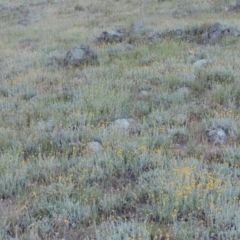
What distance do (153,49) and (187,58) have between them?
159 centimetres

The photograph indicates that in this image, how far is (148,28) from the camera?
12883 millimetres

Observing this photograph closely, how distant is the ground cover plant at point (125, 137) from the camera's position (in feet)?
13.2

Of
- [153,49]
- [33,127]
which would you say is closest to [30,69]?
[153,49]

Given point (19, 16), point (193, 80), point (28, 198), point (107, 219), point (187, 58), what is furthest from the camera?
point (19, 16)

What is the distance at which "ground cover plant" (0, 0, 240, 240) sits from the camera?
4.01 meters

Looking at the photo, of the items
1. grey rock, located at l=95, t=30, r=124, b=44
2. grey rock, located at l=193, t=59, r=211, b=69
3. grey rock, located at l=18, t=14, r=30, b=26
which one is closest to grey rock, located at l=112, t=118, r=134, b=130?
grey rock, located at l=193, t=59, r=211, b=69

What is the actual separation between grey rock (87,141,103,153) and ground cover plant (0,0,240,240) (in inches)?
1.3

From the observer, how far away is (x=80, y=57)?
10.2 m

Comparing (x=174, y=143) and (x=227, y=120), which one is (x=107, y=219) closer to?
(x=174, y=143)

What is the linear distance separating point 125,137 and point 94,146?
1.45 feet

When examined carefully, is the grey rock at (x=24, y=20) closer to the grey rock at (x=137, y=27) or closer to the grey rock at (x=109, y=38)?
the grey rock at (x=137, y=27)

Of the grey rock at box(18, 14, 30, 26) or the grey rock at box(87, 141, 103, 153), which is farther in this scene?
the grey rock at box(18, 14, 30, 26)

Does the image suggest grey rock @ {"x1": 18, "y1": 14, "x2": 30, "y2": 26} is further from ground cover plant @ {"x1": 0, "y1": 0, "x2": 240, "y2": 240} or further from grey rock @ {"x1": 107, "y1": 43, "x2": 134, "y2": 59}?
grey rock @ {"x1": 107, "y1": 43, "x2": 134, "y2": 59}

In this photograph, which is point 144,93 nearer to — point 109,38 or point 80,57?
point 80,57
